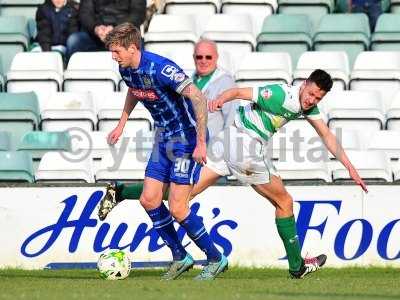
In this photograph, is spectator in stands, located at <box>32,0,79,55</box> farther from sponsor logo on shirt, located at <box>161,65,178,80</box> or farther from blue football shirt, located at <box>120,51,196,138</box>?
sponsor logo on shirt, located at <box>161,65,178,80</box>

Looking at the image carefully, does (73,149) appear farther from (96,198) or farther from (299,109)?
(299,109)

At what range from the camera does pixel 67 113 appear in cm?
1443

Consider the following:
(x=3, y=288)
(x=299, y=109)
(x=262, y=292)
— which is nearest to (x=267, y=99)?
(x=299, y=109)

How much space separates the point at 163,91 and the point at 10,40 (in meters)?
6.15

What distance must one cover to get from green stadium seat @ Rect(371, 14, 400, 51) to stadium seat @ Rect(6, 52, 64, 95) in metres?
3.74

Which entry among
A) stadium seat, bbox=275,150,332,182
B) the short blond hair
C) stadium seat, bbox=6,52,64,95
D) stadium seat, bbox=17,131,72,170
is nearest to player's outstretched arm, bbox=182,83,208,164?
the short blond hair

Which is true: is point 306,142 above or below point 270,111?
below

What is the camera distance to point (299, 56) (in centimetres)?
1573

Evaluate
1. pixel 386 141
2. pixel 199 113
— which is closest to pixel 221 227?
pixel 386 141

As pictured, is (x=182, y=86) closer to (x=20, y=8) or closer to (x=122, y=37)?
(x=122, y=37)

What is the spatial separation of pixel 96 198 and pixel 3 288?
9.04 feet

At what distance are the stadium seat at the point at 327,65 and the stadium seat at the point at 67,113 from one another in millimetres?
2341

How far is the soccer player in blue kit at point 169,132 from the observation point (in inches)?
403

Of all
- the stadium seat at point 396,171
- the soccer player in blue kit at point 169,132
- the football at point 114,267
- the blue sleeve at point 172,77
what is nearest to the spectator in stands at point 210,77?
the soccer player in blue kit at point 169,132
